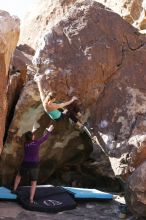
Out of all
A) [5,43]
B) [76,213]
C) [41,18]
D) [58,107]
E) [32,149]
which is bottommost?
[76,213]

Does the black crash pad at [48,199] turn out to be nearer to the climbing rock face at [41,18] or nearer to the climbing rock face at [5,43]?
the climbing rock face at [5,43]

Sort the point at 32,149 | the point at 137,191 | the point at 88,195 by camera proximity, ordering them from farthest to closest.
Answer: the point at 88,195 → the point at 32,149 → the point at 137,191

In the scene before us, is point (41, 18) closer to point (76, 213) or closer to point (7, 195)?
point (7, 195)

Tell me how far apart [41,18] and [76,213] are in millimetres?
9538

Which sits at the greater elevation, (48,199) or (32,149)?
(32,149)

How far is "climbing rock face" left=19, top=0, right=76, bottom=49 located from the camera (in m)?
15.5

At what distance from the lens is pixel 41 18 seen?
52.3 ft

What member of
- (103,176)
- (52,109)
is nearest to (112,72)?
(52,109)

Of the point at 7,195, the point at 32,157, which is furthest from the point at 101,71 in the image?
the point at 7,195

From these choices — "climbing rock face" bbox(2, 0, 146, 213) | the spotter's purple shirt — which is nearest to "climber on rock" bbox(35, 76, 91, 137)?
"climbing rock face" bbox(2, 0, 146, 213)

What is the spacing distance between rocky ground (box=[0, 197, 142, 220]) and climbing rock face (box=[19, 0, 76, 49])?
789cm

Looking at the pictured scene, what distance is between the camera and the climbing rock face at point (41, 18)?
15491mm

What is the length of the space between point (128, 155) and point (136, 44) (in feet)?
7.88

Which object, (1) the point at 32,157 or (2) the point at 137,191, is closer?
(2) the point at 137,191
